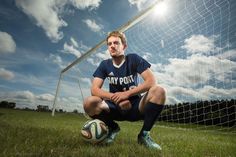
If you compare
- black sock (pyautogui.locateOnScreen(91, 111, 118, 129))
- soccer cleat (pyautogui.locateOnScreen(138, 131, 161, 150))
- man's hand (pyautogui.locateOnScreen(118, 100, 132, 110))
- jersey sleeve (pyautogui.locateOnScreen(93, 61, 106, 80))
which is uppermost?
jersey sleeve (pyautogui.locateOnScreen(93, 61, 106, 80))

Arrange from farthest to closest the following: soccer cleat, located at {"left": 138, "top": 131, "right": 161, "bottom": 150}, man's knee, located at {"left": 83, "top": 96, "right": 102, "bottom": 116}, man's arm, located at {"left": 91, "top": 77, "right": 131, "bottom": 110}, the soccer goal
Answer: the soccer goal
man's knee, located at {"left": 83, "top": 96, "right": 102, "bottom": 116}
man's arm, located at {"left": 91, "top": 77, "right": 131, "bottom": 110}
soccer cleat, located at {"left": 138, "top": 131, "right": 161, "bottom": 150}

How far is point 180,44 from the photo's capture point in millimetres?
7926

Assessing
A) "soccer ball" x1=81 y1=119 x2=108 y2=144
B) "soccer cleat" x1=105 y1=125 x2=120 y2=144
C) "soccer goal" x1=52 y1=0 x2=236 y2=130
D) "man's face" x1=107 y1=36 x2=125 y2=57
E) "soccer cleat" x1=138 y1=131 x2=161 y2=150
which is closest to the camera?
"soccer cleat" x1=138 y1=131 x2=161 y2=150

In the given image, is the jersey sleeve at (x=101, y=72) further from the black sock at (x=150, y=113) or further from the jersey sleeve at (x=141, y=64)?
the black sock at (x=150, y=113)

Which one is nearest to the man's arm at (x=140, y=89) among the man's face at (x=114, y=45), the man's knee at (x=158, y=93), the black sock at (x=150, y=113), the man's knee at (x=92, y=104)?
the man's knee at (x=158, y=93)

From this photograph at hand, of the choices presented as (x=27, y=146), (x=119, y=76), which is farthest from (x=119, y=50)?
(x=27, y=146)

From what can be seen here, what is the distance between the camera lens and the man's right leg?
379cm

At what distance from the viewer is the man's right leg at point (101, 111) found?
3793 millimetres

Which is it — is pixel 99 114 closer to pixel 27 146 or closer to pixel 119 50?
pixel 119 50

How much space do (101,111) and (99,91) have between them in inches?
11.7

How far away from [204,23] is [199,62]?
106 centimetres

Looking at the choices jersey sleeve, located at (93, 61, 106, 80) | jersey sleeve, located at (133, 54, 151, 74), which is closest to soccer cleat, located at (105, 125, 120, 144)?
jersey sleeve, located at (93, 61, 106, 80)

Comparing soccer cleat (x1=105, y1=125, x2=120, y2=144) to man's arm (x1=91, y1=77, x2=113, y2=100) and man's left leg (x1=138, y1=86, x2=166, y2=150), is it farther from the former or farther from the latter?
man's arm (x1=91, y1=77, x2=113, y2=100)

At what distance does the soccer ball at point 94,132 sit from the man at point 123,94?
198mm
